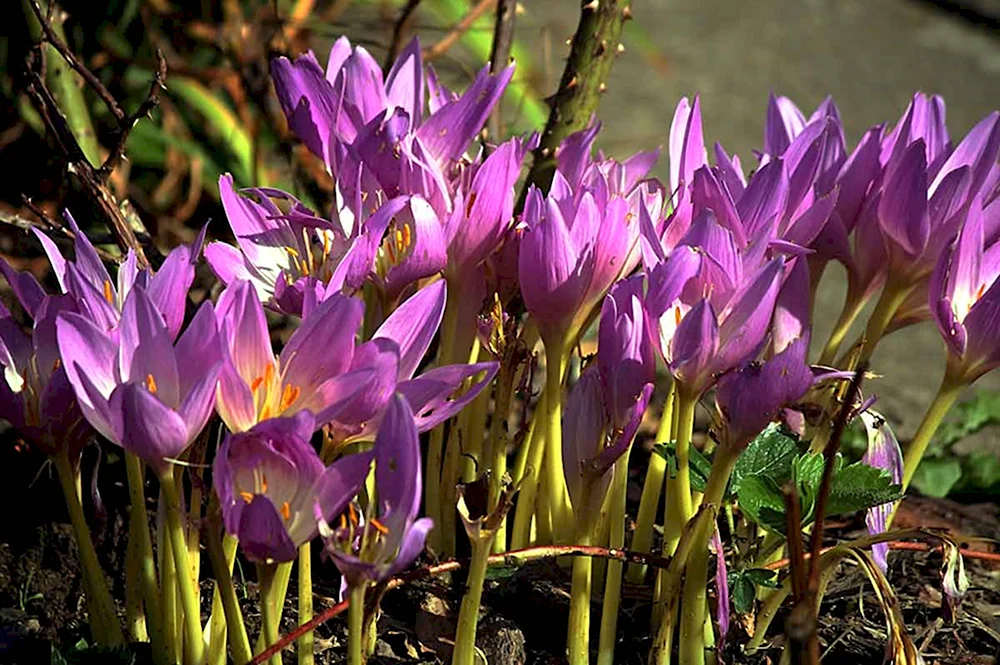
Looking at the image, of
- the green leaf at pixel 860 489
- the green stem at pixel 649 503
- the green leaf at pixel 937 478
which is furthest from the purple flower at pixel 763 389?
the green leaf at pixel 937 478

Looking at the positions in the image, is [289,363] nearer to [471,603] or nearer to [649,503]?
[471,603]

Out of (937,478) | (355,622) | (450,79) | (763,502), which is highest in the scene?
(450,79)

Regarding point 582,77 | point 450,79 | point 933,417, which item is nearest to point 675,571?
point 933,417

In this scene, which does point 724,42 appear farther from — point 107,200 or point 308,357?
point 308,357

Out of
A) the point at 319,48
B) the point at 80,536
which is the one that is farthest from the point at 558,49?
the point at 80,536

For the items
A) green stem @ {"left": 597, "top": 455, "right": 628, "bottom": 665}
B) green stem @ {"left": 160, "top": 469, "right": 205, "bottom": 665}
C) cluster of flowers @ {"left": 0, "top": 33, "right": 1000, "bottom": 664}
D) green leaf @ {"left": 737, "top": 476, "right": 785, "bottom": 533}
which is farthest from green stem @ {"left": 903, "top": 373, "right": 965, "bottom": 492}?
green stem @ {"left": 160, "top": 469, "right": 205, "bottom": 665}

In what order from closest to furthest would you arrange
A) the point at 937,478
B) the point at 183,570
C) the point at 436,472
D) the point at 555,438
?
1. the point at 183,570
2. the point at 555,438
3. the point at 436,472
4. the point at 937,478

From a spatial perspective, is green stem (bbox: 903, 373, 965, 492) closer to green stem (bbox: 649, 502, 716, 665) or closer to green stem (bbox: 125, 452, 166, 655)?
green stem (bbox: 649, 502, 716, 665)
